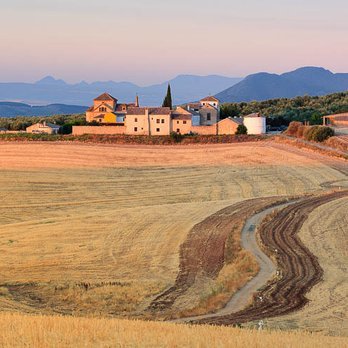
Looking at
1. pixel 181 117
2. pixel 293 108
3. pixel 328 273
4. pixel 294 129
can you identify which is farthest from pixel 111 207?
pixel 293 108

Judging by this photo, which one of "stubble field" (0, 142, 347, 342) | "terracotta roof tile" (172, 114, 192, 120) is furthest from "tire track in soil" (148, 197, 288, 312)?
"terracotta roof tile" (172, 114, 192, 120)

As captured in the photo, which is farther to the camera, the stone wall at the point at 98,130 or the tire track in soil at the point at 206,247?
the stone wall at the point at 98,130

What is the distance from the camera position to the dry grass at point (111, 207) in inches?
1256

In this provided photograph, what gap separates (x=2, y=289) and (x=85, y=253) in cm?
688

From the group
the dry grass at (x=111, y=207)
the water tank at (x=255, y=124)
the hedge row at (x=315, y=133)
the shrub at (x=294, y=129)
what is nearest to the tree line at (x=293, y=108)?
the water tank at (x=255, y=124)

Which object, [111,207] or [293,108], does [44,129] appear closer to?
[293,108]

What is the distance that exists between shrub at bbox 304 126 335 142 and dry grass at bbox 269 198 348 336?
3098 cm

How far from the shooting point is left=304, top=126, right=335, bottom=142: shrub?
7881cm

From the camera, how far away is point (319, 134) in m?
79.1

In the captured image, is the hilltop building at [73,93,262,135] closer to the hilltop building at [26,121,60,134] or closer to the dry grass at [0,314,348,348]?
the hilltop building at [26,121,60,134]

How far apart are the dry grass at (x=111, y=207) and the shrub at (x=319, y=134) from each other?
15.4 feet

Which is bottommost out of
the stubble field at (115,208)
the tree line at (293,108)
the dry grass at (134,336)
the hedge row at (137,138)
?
the stubble field at (115,208)

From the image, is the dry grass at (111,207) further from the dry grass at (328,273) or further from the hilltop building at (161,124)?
the hilltop building at (161,124)

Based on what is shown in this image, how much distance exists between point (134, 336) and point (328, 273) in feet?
47.1
